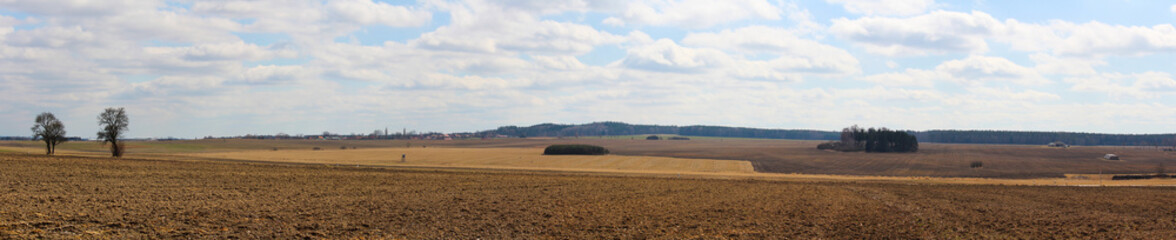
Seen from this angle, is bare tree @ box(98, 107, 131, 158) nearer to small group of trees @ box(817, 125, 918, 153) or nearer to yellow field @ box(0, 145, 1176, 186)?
yellow field @ box(0, 145, 1176, 186)

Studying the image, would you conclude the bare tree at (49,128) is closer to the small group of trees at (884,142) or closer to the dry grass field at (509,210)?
the dry grass field at (509,210)

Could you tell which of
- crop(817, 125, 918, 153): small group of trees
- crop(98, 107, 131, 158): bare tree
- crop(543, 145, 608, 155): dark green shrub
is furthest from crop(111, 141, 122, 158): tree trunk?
crop(817, 125, 918, 153): small group of trees

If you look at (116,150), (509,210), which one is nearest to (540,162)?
(116,150)

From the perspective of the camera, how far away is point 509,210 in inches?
974

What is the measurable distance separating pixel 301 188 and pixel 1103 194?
38.1 meters

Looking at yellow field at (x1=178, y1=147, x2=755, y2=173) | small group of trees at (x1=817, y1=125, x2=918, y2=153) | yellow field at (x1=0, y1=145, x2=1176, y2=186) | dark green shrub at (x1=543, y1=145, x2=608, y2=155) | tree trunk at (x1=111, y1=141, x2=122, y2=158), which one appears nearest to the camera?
yellow field at (x1=0, y1=145, x2=1176, y2=186)

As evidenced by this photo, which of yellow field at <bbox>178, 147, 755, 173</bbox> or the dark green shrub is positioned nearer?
yellow field at <bbox>178, 147, 755, 173</bbox>

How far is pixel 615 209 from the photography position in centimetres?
2578

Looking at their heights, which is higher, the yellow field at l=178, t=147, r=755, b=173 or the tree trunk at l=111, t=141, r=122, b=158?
the tree trunk at l=111, t=141, r=122, b=158

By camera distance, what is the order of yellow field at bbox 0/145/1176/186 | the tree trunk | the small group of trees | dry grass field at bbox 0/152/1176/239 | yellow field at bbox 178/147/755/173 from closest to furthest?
dry grass field at bbox 0/152/1176/239, yellow field at bbox 0/145/1176/186, the tree trunk, yellow field at bbox 178/147/755/173, the small group of trees

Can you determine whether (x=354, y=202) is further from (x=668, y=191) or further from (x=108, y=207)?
(x=668, y=191)

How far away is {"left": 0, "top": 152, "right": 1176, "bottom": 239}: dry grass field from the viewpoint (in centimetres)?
1883

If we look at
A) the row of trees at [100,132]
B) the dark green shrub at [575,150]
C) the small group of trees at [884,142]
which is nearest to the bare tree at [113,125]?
the row of trees at [100,132]

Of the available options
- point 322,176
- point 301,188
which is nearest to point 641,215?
point 301,188
